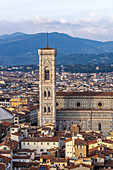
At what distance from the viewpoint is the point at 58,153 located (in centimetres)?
4884

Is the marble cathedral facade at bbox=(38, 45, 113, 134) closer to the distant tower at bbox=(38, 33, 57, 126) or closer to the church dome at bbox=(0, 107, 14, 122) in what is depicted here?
the distant tower at bbox=(38, 33, 57, 126)

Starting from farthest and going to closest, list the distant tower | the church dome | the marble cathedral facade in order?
the church dome
the marble cathedral facade
the distant tower

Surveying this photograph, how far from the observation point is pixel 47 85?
7475 centimetres

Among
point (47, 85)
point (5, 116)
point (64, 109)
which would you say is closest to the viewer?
point (47, 85)

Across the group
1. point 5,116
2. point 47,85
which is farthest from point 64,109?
point 5,116

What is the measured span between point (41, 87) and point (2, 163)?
107ft

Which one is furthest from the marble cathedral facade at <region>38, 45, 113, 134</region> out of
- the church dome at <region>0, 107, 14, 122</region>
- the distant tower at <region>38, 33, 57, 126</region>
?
the church dome at <region>0, 107, 14, 122</region>

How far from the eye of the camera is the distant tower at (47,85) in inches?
2936

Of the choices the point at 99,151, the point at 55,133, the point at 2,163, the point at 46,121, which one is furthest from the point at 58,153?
the point at 46,121

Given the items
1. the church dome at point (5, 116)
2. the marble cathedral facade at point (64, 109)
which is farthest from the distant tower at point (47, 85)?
the church dome at point (5, 116)

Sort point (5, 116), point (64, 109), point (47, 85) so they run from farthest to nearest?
1. point (5, 116)
2. point (64, 109)
3. point (47, 85)

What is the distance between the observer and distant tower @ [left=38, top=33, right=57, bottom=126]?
245 ft

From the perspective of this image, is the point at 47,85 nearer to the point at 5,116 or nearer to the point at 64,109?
the point at 64,109

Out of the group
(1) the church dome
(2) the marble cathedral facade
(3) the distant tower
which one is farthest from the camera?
(1) the church dome
